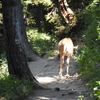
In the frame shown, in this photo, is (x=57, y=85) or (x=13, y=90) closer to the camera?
(x=13, y=90)

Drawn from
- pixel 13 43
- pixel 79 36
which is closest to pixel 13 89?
pixel 13 43

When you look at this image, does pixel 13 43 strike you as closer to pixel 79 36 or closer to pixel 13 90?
pixel 13 90

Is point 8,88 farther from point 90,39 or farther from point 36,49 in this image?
point 36,49

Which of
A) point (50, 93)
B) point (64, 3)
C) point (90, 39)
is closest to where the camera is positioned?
point (50, 93)

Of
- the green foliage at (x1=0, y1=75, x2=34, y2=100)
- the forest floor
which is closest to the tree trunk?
the green foliage at (x1=0, y1=75, x2=34, y2=100)

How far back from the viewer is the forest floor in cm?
679

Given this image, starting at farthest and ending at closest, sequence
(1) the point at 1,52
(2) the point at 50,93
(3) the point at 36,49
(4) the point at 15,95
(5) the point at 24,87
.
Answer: (3) the point at 36,49
(1) the point at 1,52
(2) the point at 50,93
(5) the point at 24,87
(4) the point at 15,95

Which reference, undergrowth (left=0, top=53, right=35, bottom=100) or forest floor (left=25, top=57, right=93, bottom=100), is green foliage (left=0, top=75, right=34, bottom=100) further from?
forest floor (left=25, top=57, right=93, bottom=100)

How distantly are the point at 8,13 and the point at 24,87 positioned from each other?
273 cm

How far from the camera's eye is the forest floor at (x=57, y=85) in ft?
22.3

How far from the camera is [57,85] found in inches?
375

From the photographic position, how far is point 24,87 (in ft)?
21.9

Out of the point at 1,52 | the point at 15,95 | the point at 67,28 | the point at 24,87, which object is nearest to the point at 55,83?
the point at 24,87

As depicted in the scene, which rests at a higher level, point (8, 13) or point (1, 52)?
point (8, 13)
